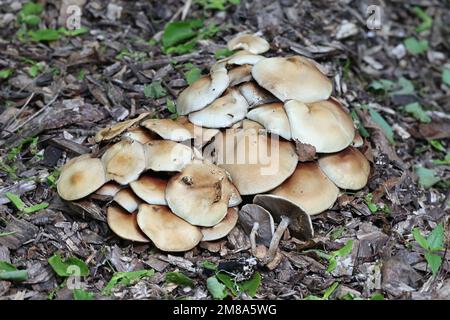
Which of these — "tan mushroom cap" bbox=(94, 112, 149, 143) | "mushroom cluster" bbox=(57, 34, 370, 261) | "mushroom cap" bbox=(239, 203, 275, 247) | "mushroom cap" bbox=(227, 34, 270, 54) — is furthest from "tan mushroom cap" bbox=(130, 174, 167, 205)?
"mushroom cap" bbox=(227, 34, 270, 54)

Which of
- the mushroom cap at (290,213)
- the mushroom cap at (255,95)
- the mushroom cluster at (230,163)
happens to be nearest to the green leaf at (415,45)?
the mushroom cluster at (230,163)

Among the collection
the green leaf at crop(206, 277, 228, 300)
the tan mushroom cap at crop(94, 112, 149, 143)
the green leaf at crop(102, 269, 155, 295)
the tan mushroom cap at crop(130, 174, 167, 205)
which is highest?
the tan mushroom cap at crop(94, 112, 149, 143)

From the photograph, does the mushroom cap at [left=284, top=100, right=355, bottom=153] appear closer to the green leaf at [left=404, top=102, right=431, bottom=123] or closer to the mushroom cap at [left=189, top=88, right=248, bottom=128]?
the mushroom cap at [left=189, top=88, right=248, bottom=128]

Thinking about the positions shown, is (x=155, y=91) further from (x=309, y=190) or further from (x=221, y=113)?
(x=309, y=190)

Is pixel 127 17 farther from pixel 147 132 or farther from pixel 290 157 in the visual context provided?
pixel 290 157

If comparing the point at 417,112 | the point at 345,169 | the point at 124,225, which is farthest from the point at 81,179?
the point at 417,112

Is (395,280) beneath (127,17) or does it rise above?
beneath

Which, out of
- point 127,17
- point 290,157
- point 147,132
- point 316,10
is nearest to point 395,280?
point 290,157
